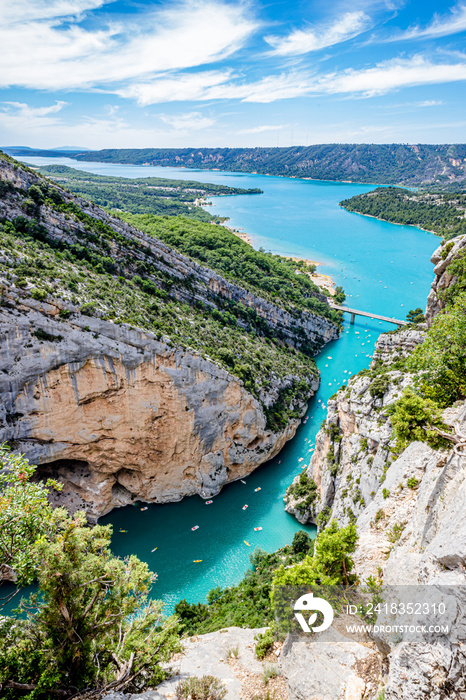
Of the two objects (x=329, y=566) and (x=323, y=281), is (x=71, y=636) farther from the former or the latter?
(x=323, y=281)

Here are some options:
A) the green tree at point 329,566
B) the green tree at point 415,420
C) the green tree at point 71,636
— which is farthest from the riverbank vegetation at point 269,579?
the green tree at point 71,636

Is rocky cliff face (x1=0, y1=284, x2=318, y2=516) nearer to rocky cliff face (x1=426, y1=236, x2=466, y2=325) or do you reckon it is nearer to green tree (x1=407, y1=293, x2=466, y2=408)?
rocky cliff face (x1=426, y1=236, x2=466, y2=325)

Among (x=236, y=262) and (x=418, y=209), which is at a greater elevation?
(x=418, y=209)

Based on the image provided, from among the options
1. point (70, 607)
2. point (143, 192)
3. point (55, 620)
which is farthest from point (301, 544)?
point (143, 192)

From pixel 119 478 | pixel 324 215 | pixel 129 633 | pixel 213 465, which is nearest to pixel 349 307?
pixel 213 465

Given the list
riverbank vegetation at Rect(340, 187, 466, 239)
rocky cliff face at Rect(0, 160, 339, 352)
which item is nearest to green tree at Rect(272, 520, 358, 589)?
rocky cliff face at Rect(0, 160, 339, 352)

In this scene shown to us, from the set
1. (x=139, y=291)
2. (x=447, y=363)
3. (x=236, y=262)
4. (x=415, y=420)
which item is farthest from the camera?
(x=236, y=262)

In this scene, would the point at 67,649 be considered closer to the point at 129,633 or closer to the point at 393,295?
the point at 129,633
